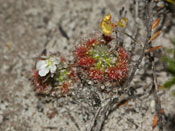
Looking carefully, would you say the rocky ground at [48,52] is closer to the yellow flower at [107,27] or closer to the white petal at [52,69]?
the white petal at [52,69]

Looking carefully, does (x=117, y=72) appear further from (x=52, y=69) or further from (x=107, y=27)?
(x=52, y=69)

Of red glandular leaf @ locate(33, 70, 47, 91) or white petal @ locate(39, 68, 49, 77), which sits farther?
red glandular leaf @ locate(33, 70, 47, 91)

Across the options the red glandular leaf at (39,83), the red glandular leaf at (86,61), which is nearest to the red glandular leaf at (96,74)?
the red glandular leaf at (86,61)

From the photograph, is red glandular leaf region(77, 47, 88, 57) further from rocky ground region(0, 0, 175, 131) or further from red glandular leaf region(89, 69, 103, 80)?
rocky ground region(0, 0, 175, 131)

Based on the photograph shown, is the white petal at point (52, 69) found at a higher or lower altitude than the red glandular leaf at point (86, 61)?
lower

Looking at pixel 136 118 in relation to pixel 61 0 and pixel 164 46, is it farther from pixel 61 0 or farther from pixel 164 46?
pixel 61 0


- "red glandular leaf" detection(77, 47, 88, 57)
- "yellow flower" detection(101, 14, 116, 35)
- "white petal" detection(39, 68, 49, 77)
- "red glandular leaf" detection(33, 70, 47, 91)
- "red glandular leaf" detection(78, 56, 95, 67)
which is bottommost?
"red glandular leaf" detection(33, 70, 47, 91)

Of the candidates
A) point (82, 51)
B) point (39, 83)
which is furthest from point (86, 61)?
point (39, 83)

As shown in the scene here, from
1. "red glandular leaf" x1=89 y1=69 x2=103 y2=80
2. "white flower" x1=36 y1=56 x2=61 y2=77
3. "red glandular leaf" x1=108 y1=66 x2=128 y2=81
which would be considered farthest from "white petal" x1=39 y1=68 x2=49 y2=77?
"red glandular leaf" x1=108 y1=66 x2=128 y2=81
